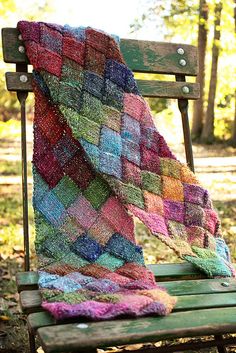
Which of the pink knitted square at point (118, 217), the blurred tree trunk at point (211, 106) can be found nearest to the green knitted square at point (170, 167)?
the pink knitted square at point (118, 217)

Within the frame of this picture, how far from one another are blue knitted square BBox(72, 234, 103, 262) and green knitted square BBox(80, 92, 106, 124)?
1.40 ft

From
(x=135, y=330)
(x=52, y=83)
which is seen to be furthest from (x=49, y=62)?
(x=135, y=330)

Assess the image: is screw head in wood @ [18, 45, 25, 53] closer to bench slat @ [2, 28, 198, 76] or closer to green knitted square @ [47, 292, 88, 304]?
bench slat @ [2, 28, 198, 76]

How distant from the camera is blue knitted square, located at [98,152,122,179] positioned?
1.97 metres

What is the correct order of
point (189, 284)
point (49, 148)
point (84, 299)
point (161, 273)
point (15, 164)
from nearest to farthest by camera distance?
point (84, 299) < point (189, 284) < point (161, 273) < point (49, 148) < point (15, 164)

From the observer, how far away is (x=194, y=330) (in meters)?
1.37

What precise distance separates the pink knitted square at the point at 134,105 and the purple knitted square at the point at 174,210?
347mm

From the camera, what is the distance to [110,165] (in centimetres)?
198

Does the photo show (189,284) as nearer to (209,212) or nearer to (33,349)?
(209,212)

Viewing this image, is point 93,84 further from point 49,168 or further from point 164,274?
point 164,274

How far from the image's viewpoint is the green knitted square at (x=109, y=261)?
185 centimetres

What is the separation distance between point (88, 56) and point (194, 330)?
1148 millimetres

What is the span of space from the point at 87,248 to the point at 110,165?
0.30 meters

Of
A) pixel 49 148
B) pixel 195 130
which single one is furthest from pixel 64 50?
pixel 195 130
